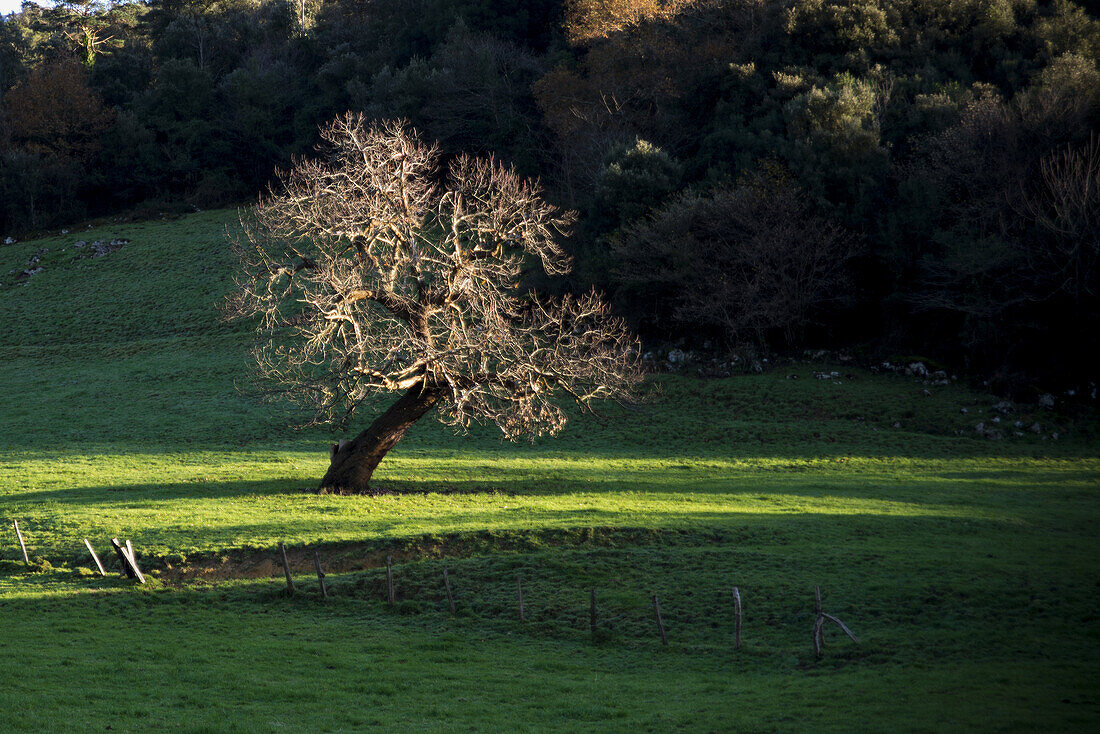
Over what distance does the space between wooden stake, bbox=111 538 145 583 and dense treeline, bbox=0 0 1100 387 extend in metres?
30.8

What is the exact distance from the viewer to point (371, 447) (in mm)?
26766

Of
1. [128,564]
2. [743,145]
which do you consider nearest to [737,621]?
[128,564]

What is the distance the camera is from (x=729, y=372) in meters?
43.9

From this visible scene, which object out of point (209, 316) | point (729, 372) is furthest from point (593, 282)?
point (209, 316)

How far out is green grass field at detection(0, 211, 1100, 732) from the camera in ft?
43.1

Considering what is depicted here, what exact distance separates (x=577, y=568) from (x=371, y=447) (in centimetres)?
957

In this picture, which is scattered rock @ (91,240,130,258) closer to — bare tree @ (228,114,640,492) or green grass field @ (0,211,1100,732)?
green grass field @ (0,211,1100,732)

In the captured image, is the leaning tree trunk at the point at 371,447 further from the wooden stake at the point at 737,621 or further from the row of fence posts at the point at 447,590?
the wooden stake at the point at 737,621

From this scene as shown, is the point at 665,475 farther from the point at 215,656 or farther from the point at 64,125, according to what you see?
the point at 64,125

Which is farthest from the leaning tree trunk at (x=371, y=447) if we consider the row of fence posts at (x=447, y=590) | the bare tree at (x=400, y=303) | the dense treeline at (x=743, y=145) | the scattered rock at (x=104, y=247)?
the scattered rock at (x=104, y=247)

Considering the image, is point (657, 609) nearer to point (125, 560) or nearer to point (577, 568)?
point (577, 568)

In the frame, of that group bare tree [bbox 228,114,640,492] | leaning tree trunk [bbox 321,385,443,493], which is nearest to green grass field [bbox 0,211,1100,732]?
leaning tree trunk [bbox 321,385,443,493]

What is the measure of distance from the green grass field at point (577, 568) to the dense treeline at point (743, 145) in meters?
5.38

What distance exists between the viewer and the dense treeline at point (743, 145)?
130 feet
